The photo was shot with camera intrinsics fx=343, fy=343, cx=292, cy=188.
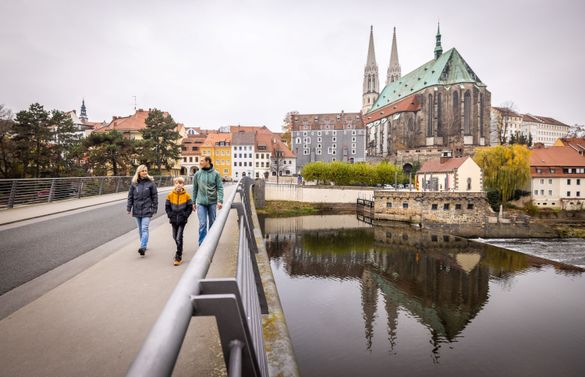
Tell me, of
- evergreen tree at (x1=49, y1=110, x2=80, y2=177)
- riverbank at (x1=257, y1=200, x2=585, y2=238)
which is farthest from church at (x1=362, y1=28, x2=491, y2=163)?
evergreen tree at (x1=49, y1=110, x2=80, y2=177)

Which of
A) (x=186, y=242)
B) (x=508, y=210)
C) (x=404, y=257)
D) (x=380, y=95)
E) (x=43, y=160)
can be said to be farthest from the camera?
(x=380, y=95)

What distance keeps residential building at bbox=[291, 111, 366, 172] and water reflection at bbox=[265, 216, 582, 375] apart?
47.2 meters

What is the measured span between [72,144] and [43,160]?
→ 17.1 ft

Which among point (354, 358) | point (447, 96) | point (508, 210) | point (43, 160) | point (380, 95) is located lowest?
point (354, 358)

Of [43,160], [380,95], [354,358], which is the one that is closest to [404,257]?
[354,358]

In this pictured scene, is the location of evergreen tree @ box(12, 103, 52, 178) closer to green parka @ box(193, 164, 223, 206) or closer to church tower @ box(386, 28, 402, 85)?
green parka @ box(193, 164, 223, 206)

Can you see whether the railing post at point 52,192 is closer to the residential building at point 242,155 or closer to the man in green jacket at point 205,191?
the man in green jacket at point 205,191

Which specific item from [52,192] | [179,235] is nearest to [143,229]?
[179,235]

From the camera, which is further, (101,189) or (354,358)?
(101,189)

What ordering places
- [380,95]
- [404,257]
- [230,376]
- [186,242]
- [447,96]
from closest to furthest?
[230,376]
[186,242]
[404,257]
[447,96]
[380,95]

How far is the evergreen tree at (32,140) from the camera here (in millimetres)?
28528

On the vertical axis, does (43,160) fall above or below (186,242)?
above

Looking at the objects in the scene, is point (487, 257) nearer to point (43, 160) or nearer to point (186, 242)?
point (186, 242)

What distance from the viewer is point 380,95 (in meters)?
102
